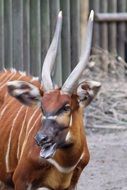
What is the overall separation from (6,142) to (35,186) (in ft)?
1.96

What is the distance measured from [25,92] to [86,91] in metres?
0.44

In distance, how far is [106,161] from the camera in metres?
8.81

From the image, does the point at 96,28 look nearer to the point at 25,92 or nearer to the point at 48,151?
the point at 25,92

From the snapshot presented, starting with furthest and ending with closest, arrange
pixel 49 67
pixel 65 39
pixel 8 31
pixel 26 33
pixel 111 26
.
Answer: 1. pixel 111 26
2. pixel 65 39
3. pixel 26 33
4. pixel 8 31
5. pixel 49 67

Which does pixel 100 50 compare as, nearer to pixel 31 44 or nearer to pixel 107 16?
pixel 107 16

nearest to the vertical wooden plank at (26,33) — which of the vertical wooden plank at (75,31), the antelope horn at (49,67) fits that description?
the vertical wooden plank at (75,31)

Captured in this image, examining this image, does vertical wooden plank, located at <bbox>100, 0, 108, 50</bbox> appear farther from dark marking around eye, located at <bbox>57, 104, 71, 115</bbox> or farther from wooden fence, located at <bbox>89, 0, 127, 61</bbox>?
dark marking around eye, located at <bbox>57, 104, 71, 115</bbox>

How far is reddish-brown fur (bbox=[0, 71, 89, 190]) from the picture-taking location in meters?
5.99

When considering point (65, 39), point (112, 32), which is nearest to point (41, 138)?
point (65, 39)

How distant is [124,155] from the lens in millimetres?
9031

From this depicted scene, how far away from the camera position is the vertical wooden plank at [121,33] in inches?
477

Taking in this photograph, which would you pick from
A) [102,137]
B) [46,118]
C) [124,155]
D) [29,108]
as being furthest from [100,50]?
[46,118]

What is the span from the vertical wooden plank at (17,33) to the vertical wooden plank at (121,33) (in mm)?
2111

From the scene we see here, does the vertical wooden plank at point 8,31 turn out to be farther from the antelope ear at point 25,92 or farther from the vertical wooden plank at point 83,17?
the antelope ear at point 25,92
